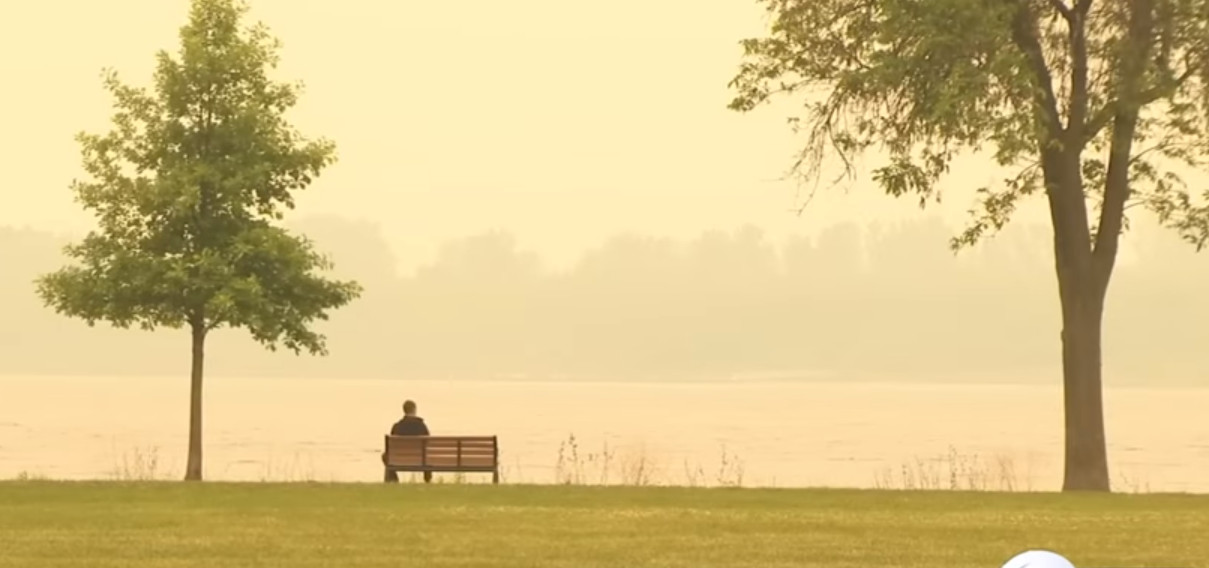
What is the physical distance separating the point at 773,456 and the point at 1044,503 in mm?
49758

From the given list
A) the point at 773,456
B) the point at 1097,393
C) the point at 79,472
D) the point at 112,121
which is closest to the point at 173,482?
the point at 112,121

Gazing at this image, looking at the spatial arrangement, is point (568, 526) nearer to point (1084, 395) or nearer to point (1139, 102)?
point (1084, 395)

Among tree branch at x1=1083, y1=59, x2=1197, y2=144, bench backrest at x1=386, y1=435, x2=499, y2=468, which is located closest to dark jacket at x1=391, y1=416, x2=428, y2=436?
bench backrest at x1=386, y1=435, x2=499, y2=468

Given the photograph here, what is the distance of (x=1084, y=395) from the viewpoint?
105ft

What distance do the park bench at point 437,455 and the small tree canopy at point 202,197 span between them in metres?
3.13

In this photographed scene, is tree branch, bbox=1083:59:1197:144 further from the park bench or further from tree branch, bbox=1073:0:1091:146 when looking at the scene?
the park bench

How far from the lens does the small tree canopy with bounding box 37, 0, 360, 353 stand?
107ft

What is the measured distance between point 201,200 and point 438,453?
19.2 feet

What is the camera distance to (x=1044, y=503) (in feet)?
86.7

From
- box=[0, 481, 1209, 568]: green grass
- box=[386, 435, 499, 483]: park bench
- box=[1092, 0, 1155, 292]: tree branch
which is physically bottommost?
box=[0, 481, 1209, 568]: green grass

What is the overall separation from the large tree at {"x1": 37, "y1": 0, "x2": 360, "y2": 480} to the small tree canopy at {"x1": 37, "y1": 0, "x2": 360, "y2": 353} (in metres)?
0.02

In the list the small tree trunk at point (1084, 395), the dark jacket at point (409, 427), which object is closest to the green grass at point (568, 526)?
the small tree trunk at point (1084, 395)

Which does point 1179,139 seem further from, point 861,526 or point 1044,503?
point 861,526

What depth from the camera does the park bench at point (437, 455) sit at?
100 feet
